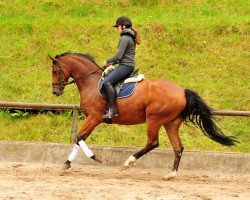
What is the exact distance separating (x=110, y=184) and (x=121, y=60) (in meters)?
2.44

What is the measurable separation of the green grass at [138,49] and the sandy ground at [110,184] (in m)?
2.32

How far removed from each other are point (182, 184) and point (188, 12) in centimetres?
1199

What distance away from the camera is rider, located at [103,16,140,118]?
33.3 feet

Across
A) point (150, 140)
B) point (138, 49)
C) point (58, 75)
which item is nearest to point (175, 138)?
point (150, 140)

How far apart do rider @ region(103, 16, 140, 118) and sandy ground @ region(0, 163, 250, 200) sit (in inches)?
49.5

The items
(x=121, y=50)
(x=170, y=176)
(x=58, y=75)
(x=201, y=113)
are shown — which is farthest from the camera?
(x=58, y=75)

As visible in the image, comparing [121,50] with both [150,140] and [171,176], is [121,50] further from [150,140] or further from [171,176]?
[171,176]

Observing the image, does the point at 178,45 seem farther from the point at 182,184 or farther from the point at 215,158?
the point at 182,184

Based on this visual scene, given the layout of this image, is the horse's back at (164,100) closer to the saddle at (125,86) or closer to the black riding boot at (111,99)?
the saddle at (125,86)

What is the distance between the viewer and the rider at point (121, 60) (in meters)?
10.1

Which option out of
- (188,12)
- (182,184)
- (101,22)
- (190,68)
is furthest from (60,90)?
(188,12)

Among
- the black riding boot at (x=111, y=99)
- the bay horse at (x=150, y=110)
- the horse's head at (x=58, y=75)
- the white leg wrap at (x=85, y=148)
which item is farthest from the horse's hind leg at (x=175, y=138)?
the horse's head at (x=58, y=75)

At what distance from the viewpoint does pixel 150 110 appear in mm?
10125

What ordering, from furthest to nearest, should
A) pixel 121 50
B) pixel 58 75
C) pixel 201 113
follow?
pixel 58 75, pixel 201 113, pixel 121 50
